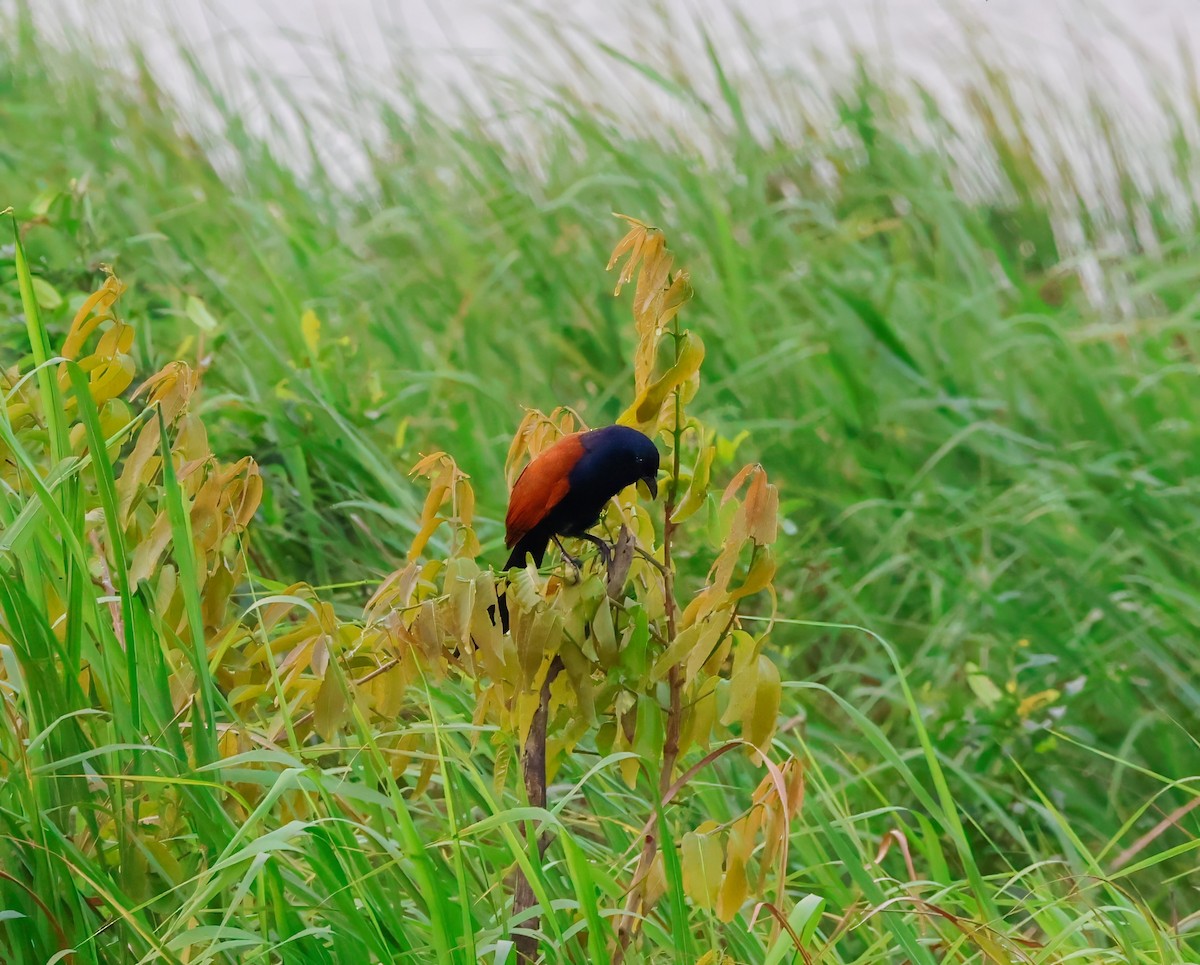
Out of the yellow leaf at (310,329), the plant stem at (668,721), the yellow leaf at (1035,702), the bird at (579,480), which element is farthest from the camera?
the yellow leaf at (310,329)

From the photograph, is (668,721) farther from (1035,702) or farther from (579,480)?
(1035,702)

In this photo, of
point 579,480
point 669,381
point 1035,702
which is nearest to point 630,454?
point 579,480

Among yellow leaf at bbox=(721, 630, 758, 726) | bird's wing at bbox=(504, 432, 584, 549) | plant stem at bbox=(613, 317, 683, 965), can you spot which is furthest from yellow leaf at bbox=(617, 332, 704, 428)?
yellow leaf at bbox=(721, 630, 758, 726)

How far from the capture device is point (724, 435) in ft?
10.8

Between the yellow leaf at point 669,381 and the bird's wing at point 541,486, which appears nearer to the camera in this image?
the yellow leaf at point 669,381

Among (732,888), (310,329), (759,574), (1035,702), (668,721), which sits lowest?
(1035,702)

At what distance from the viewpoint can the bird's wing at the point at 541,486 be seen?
1.59 meters

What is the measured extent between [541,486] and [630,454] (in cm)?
12

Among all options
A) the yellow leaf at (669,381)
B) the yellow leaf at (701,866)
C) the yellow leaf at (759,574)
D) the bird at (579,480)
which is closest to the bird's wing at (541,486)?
the bird at (579,480)

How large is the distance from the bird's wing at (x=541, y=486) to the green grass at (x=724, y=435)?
0.30 metres

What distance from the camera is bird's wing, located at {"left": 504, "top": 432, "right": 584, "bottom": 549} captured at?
159 centimetres

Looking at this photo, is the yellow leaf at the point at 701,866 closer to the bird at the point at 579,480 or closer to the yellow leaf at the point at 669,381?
the bird at the point at 579,480

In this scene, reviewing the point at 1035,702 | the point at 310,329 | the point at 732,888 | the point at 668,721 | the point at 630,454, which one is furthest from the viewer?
the point at 310,329

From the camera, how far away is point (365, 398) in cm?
301
